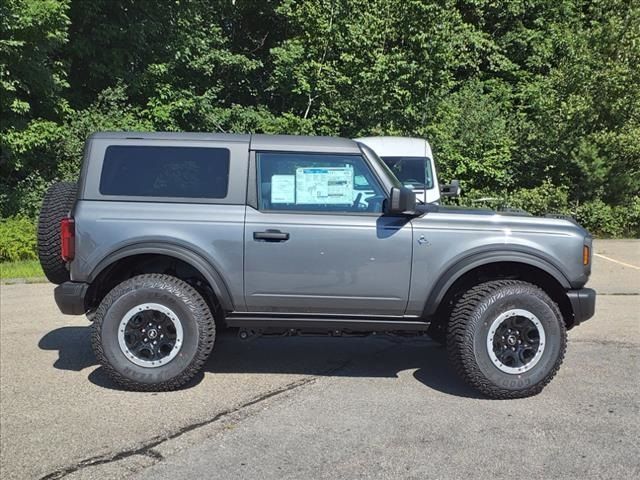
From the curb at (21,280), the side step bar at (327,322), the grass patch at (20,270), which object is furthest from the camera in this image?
the grass patch at (20,270)

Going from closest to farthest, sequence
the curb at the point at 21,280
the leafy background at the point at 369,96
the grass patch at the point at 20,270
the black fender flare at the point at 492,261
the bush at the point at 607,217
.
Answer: the black fender flare at the point at 492,261
the curb at the point at 21,280
the grass patch at the point at 20,270
the leafy background at the point at 369,96
the bush at the point at 607,217

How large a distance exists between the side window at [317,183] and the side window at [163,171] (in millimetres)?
344

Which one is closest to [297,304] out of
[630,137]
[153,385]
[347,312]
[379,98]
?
[347,312]

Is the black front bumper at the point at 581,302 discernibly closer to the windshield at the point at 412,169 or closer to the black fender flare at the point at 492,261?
the black fender flare at the point at 492,261

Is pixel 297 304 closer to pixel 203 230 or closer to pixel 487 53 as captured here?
pixel 203 230

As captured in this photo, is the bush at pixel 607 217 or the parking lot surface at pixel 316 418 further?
the bush at pixel 607 217

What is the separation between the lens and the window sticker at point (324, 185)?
5039 millimetres

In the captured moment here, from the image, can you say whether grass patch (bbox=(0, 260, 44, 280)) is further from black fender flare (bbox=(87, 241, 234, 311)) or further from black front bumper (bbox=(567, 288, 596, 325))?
black front bumper (bbox=(567, 288, 596, 325))

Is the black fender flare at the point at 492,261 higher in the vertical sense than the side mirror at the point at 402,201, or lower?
lower

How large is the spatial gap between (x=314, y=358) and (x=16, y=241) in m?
8.91

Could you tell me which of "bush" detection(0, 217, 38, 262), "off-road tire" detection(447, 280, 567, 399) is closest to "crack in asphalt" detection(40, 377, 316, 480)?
"off-road tire" detection(447, 280, 567, 399)

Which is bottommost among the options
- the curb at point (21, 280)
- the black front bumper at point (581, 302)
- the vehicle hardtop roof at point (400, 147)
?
the curb at point (21, 280)

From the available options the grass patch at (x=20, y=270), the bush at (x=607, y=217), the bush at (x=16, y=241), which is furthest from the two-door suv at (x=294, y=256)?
the bush at (x=607, y=217)

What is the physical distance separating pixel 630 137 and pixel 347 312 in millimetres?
13455
